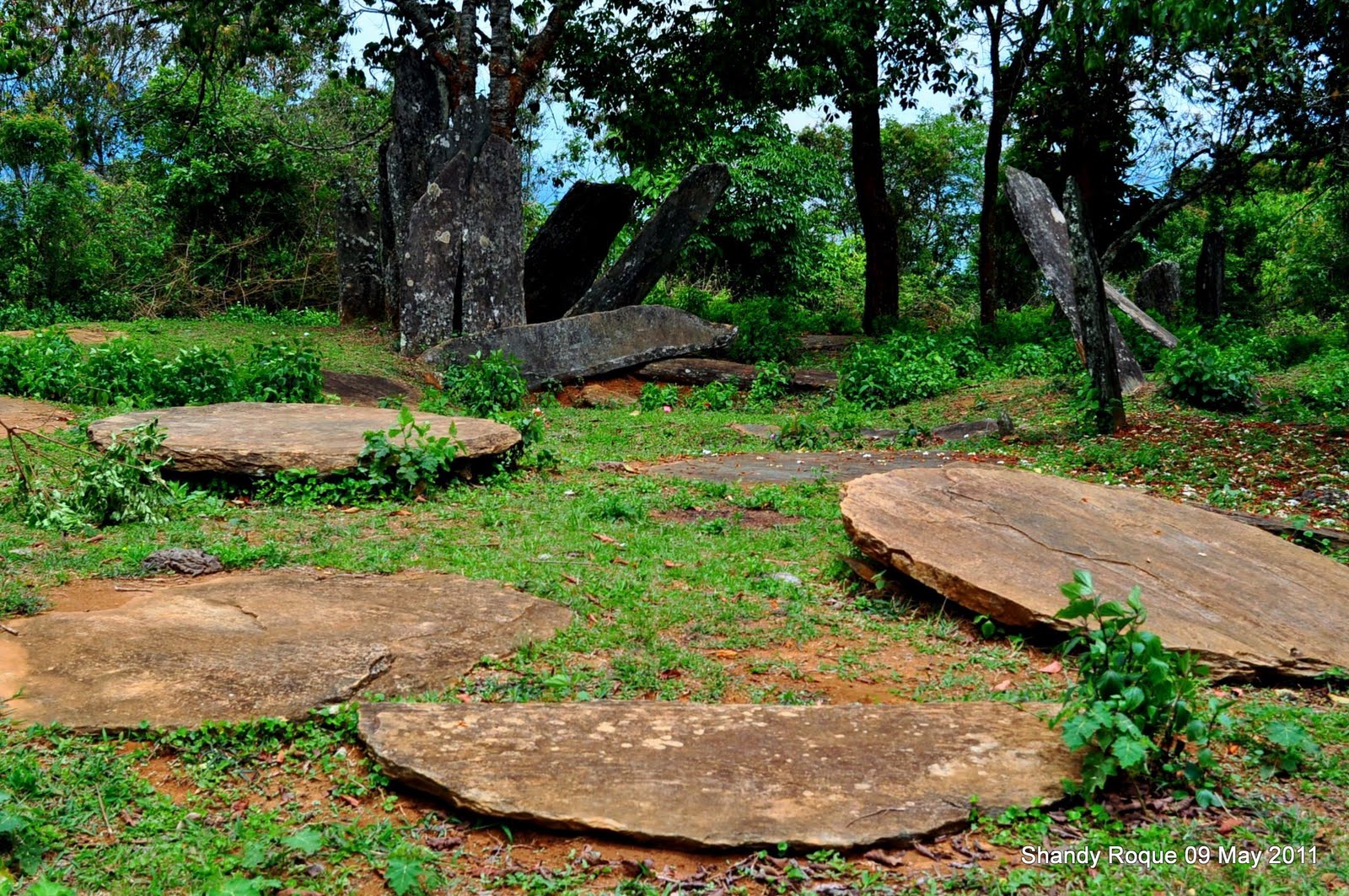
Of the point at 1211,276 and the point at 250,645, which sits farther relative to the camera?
the point at 1211,276

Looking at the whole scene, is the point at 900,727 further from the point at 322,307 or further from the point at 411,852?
the point at 322,307

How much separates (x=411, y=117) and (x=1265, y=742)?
505 inches

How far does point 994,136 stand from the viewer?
1573 centimetres

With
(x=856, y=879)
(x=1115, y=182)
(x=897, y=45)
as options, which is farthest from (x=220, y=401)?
(x=1115, y=182)

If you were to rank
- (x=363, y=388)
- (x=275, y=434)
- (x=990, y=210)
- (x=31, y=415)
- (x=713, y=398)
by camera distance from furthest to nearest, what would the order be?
1. (x=990, y=210)
2. (x=713, y=398)
3. (x=363, y=388)
4. (x=31, y=415)
5. (x=275, y=434)

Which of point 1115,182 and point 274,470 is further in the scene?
point 1115,182

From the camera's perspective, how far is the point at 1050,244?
1145cm

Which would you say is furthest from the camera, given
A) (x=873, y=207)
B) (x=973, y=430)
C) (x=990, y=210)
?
(x=873, y=207)

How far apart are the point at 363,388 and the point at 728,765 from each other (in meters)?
7.97

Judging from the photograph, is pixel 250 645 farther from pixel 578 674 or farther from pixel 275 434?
pixel 275 434

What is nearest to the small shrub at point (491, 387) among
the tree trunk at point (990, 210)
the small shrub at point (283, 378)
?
Answer: the small shrub at point (283, 378)

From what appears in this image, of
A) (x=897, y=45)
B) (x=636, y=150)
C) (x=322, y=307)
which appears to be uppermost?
(x=897, y=45)

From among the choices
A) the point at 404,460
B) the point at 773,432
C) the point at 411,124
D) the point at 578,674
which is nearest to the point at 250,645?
the point at 578,674

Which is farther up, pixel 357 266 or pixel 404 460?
pixel 357 266
